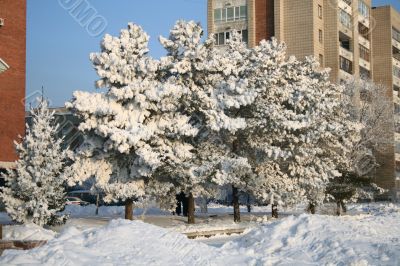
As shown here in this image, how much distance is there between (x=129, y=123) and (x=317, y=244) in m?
12.0

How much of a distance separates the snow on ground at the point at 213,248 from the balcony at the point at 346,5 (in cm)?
5004

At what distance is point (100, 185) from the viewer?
24.9 m

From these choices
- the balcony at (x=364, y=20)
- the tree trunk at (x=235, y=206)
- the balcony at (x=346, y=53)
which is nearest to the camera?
the tree trunk at (x=235, y=206)

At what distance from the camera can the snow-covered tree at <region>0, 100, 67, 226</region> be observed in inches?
906

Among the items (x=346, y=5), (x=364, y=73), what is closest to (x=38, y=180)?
(x=346, y=5)

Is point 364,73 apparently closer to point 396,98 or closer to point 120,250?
point 396,98

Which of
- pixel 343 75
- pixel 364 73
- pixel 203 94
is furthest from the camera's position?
pixel 364 73

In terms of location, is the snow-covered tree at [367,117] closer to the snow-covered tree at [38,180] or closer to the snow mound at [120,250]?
the snow-covered tree at [38,180]

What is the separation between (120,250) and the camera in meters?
12.4

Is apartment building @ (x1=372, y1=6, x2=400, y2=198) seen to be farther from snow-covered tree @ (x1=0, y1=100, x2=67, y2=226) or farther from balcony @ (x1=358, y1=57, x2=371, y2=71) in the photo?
snow-covered tree @ (x1=0, y1=100, x2=67, y2=226)

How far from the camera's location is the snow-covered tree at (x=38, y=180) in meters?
23.0

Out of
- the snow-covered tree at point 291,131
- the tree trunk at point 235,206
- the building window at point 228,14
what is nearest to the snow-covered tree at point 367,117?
the building window at point 228,14

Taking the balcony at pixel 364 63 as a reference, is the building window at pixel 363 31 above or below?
above

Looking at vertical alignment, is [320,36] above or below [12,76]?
above
